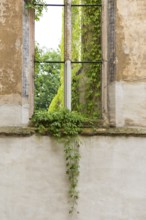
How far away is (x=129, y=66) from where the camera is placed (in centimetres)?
623

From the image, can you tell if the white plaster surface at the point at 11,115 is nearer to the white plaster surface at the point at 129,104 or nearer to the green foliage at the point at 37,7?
the white plaster surface at the point at 129,104

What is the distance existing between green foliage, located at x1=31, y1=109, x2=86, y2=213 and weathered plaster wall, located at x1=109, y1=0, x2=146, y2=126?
0.57m

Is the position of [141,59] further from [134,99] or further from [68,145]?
[68,145]

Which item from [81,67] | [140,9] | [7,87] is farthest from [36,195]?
[140,9]

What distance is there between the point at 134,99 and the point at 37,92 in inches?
67.6

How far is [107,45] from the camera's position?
21.2 ft

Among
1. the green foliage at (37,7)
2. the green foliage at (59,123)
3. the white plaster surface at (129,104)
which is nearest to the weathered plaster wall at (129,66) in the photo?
the white plaster surface at (129,104)

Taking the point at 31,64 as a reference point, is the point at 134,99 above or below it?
below

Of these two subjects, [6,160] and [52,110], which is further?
[52,110]

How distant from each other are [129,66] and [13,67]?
5.36 ft

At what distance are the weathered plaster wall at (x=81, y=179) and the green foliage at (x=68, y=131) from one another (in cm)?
9

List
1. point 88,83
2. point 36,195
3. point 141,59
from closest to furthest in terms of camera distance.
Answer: point 36,195 → point 141,59 → point 88,83

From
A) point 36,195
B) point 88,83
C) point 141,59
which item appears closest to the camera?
point 36,195

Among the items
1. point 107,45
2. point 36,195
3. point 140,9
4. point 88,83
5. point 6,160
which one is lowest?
point 36,195
